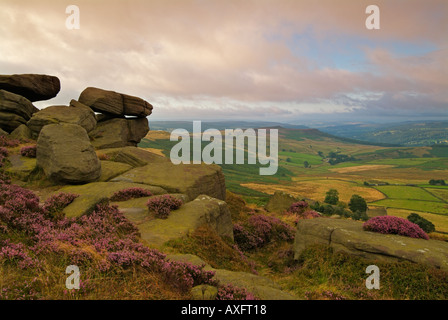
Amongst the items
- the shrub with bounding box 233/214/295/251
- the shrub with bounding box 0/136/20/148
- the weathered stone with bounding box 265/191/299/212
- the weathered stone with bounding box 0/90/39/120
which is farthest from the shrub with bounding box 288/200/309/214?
the weathered stone with bounding box 0/90/39/120

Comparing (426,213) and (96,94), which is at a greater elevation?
(96,94)

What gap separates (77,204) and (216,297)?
7227mm

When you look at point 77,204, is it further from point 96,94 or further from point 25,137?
point 96,94

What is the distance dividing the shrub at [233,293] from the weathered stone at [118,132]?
30005mm

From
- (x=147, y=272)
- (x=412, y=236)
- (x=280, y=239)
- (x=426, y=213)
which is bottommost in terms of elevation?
(x=426, y=213)

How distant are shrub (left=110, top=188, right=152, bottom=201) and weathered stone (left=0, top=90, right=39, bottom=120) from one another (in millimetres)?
23451

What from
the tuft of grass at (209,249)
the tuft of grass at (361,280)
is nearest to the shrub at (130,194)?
the tuft of grass at (209,249)

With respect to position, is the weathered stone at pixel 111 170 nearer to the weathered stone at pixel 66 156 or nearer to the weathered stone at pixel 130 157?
the weathered stone at pixel 66 156

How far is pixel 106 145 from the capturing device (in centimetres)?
3309

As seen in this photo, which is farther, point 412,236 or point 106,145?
point 106,145

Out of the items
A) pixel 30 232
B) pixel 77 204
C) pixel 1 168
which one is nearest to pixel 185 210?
pixel 77 204

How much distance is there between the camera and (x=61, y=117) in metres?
27.9

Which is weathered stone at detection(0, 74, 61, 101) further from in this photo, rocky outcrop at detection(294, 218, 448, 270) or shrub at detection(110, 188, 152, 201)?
rocky outcrop at detection(294, 218, 448, 270)

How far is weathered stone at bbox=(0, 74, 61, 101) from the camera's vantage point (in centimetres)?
2944
